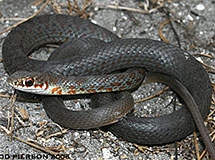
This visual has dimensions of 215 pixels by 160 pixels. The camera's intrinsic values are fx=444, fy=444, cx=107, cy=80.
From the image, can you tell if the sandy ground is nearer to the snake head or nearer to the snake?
the snake

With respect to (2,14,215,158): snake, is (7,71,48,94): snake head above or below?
below

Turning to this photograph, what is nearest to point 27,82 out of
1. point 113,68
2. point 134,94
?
point 113,68

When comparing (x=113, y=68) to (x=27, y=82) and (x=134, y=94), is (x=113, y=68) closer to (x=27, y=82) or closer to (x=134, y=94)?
(x=134, y=94)

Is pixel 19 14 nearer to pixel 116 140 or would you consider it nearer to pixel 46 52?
pixel 46 52

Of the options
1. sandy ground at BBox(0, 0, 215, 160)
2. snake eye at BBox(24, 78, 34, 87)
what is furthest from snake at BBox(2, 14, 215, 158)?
sandy ground at BBox(0, 0, 215, 160)

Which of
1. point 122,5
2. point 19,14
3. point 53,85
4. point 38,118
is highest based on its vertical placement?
point 122,5

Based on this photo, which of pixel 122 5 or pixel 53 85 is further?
pixel 122 5

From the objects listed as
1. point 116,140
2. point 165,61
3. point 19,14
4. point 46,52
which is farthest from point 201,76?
point 19,14

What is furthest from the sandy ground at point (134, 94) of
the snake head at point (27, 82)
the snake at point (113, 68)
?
the snake head at point (27, 82)
